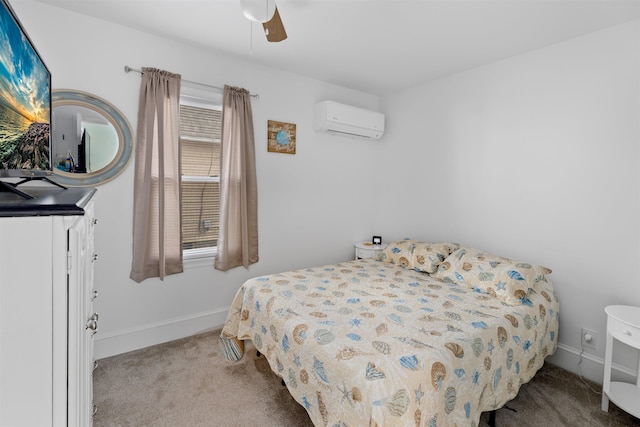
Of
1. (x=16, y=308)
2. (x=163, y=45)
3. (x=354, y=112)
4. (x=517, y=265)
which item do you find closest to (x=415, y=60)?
(x=354, y=112)

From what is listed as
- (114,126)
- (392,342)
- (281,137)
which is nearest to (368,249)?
(281,137)

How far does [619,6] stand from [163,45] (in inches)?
129

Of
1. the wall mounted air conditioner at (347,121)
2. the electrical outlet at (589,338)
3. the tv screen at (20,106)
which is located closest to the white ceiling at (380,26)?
the wall mounted air conditioner at (347,121)

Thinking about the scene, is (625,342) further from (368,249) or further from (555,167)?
(368,249)

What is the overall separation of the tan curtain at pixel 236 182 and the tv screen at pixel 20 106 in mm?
1499

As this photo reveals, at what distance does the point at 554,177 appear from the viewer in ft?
8.41

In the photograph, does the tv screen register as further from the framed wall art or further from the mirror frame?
the framed wall art

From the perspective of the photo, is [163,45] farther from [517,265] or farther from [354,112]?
[517,265]

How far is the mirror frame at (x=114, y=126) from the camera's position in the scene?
2.24m

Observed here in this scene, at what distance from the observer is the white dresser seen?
791 mm

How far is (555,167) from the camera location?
2559 mm

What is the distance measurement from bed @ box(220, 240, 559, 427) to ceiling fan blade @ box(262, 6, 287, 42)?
1.63 meters

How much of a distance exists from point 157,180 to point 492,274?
2766 mm

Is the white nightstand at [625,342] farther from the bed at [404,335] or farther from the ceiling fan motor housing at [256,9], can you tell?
the ceiling fan motor housing at [256,9]
